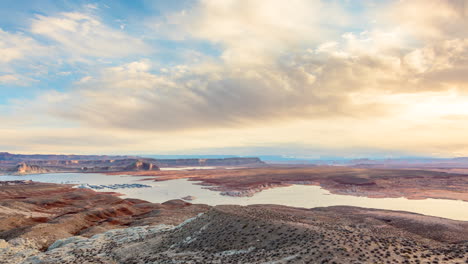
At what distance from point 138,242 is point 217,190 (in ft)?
212

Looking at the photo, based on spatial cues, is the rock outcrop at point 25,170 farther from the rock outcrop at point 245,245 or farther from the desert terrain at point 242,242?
the rock outcrop at point 245,245

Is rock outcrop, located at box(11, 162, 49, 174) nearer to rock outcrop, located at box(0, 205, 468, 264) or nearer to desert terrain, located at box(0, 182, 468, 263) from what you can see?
desert terrain, located at box(0, 182, 468, 263)

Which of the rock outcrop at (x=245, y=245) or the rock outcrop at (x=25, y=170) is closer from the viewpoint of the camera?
the rock outcrop at (x=245, y=245)

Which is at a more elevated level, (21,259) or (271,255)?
(271,255)

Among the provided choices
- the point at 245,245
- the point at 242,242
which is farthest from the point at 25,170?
the point at 245,245

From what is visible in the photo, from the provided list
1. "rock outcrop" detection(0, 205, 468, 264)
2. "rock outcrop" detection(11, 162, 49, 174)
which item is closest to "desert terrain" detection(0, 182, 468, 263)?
"rock outcrop" detection(0, 205, 468, 264)

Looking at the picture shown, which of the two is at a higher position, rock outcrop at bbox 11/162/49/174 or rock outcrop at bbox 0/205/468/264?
rock outcrop at bbox 0/205/468/264

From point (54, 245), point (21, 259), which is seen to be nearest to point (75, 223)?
point (54, 245)

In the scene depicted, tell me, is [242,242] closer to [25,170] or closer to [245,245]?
[245,245]

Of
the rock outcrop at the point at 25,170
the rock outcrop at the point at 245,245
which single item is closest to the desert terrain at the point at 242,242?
the rock outcrop at the point at 245,245

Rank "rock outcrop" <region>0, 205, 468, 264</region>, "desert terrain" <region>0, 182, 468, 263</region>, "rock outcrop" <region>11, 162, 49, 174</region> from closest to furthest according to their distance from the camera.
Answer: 1. "rock outcrop" <region>0, 205, 468, 264</region>
2. "desert terrain" <region>0, 182, 468, 263</region>
3. "rock outcrop" <region>11, 162, 49, 174</region>

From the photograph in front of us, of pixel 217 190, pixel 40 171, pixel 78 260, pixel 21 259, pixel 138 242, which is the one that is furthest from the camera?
pixel 40 171

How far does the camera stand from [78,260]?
20.5 m

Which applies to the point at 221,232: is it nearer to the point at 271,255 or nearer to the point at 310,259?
the point at 271,255
